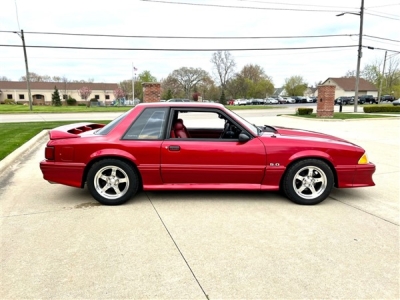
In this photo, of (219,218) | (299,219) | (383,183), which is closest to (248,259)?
(219,218)

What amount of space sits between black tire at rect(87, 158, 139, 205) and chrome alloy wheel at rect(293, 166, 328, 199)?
2312 mm

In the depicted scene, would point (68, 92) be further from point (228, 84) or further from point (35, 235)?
point (35, 235)

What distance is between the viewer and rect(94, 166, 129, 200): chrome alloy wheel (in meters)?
4.16

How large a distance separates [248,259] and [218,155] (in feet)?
5.38

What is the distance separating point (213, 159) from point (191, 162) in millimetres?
311

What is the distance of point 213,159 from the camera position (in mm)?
4133

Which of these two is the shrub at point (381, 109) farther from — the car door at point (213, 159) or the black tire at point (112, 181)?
the black tire at point (112, 181)

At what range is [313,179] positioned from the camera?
4.27 m

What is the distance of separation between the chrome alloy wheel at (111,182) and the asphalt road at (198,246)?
21cm

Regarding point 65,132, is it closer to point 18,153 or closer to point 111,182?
point 111,182

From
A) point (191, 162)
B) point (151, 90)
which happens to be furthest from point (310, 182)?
point (151, 90)

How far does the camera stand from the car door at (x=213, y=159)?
4133 mm

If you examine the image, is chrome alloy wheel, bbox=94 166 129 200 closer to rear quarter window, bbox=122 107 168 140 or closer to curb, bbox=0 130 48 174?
rear quarter window, bbox=122 107 168 140

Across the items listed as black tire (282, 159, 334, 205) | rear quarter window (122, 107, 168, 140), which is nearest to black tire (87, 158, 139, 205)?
rear quarter window (122, 107, 168, 140)
